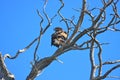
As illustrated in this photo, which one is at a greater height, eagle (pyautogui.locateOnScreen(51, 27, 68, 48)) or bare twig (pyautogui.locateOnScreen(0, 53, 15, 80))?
eagle (pyautogui.locateOnScreen(51, 27, 68, 48))

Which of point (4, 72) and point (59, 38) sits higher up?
point (59, 38)

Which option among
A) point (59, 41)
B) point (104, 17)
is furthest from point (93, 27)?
point (59, 41)

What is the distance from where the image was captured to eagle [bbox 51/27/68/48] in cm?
922

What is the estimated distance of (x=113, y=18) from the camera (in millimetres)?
8508

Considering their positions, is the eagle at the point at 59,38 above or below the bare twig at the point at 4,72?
above

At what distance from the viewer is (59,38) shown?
30.6ft

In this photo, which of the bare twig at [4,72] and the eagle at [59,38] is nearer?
the bare twig at [4,72]

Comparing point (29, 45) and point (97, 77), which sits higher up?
point (29, 45)

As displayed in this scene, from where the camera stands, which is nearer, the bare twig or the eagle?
the bare twig

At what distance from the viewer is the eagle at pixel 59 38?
9.22m

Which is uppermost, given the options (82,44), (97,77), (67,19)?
(67,19)

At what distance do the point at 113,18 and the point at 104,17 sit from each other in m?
0.17

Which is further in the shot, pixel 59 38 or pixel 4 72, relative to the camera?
pixel 59 38

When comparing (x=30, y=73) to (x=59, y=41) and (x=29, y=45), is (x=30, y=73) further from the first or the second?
(x=59, y=41)
